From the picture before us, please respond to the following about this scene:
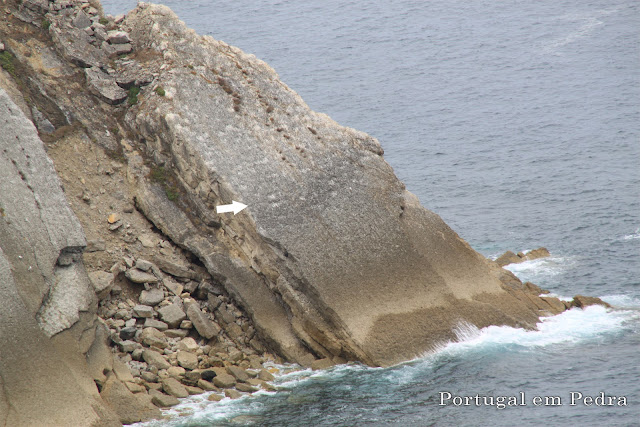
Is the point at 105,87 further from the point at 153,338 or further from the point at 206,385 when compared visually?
the point at 206,385

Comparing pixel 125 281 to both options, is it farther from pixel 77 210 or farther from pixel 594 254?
pixel 594 254

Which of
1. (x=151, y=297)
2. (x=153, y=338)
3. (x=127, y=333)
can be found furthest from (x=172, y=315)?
(x=127, y=333)

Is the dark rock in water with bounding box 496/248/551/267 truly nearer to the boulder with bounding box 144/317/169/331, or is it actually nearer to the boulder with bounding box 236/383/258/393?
the boulder with bounding box 236/383/258/393

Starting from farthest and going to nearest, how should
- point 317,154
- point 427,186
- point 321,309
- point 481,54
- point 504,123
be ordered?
point 481,54 → point 504,123 → point 427,186 → point 317,154 → point 321,309

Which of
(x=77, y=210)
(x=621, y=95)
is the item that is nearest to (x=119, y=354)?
(x=77, y=210)

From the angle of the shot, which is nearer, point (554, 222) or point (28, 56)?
point (28, 56)

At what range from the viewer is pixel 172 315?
33281mm

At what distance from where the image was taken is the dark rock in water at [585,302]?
123 ft

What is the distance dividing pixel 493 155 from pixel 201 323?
1298 inches

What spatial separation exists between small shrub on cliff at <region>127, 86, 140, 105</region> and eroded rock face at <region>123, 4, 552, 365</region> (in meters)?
0.80

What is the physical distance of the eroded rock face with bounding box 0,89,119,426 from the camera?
26359 millimetres

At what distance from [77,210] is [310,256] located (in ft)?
34.0

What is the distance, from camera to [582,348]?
33.4m

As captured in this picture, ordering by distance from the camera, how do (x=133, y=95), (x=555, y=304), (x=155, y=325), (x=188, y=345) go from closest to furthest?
(x=188, y=345), (x=155, y=325), (x=555, y=304), (x=133, y=95)
